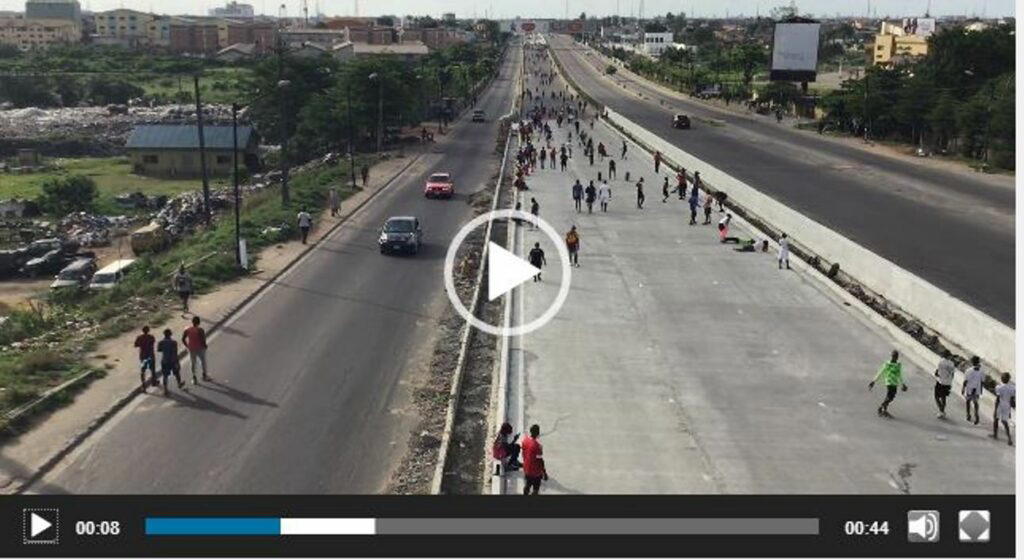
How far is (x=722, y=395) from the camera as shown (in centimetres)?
1578

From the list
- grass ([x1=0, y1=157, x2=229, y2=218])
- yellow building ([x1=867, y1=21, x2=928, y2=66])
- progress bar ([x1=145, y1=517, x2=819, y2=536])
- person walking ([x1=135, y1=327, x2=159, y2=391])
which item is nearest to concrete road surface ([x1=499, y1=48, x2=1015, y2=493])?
progress bar ([x1=145, y1=517, x2=819, y2=536])

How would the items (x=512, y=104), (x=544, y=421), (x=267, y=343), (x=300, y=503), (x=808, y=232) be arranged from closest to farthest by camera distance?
1. (x=300, y=503)
2. (x=544, y=421)
3. (x=267, y=343)
4. (x=808, y=232)
5. (x=512, y=104)

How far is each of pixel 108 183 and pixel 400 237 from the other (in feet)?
112

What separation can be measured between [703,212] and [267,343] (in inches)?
786

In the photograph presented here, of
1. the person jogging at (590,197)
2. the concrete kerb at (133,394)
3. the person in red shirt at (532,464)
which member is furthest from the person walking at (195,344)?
the person jogging at (590,197)

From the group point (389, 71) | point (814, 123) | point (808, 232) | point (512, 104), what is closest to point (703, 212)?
point (808, 232)

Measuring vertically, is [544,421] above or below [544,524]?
below

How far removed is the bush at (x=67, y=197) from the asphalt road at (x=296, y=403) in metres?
23.4

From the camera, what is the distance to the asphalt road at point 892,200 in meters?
25.1

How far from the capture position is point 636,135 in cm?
6016

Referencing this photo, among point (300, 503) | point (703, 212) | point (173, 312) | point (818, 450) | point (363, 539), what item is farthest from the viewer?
point (703, 212)

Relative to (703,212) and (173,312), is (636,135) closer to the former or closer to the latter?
(703,212)

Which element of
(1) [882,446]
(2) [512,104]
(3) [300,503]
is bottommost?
(1) [882,446]

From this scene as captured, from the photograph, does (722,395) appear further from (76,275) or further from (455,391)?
(76,275)
